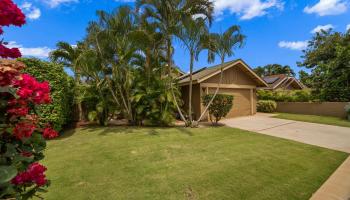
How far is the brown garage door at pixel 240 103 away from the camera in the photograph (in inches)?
566

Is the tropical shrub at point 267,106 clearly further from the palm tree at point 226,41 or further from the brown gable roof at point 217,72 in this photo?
the palm tree at point 226,41

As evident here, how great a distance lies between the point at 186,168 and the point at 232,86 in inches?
420

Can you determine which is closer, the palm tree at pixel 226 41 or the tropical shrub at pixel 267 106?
the palm tree at pixel 226 41

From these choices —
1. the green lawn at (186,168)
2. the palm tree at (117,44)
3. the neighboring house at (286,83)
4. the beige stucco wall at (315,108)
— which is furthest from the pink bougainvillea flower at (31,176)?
the neighboring house at (286,83)

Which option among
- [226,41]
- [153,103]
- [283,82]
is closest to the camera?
[226,41]

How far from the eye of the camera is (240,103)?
14.8 meters

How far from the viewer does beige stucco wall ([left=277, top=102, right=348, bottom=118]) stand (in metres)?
14.3

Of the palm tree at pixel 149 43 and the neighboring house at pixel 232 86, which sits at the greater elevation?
the palm tree at pixel 149 43

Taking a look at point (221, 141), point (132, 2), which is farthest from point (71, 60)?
point (221, 141)

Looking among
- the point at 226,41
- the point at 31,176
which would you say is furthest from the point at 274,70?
the point at 31,176

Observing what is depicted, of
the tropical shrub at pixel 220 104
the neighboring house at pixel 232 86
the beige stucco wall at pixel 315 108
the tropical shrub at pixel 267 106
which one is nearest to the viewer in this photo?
the tropical shrub at pixel 220 104

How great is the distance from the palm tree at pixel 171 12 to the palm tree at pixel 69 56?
184 inches

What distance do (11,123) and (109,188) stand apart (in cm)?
260

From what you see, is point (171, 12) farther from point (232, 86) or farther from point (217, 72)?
point (232, 86)
